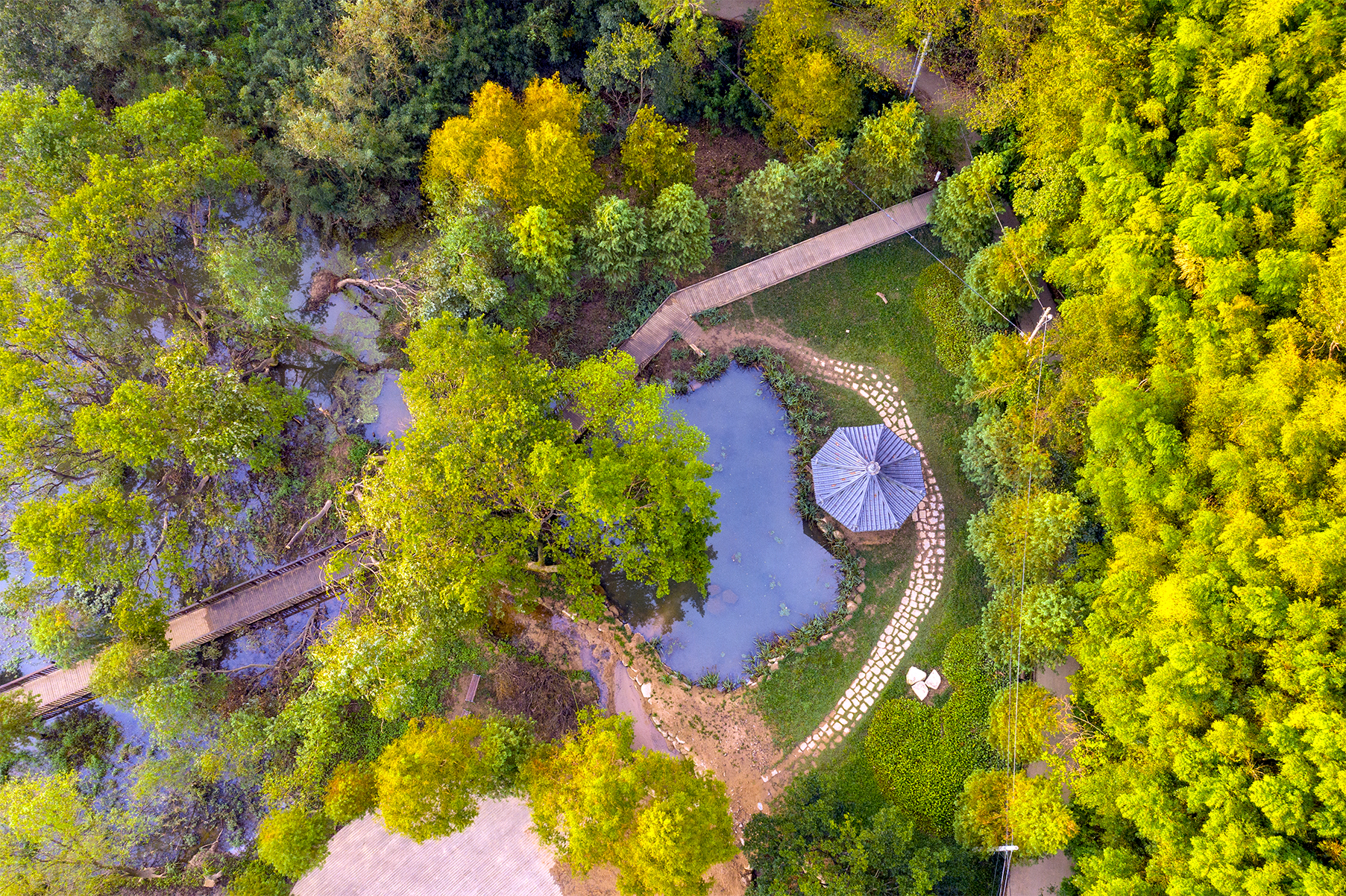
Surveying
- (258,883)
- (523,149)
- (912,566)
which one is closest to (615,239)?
(523,149)

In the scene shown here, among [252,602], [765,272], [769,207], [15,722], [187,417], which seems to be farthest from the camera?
[765,272]

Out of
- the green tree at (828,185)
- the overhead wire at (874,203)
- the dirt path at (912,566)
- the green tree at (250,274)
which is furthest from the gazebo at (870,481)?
the green tree at (250,274)

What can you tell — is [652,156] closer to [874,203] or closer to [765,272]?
[765,272]

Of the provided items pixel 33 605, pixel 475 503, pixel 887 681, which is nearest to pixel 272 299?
pixel 475 503

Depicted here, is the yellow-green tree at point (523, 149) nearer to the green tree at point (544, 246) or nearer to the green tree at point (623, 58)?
the green tree at point (544, 246)

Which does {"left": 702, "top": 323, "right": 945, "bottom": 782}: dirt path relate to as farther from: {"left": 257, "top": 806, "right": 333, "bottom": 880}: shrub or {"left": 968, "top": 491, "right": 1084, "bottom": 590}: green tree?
{"left": 257, "top": 806, "right": 333, "bottom": 880}: shrub

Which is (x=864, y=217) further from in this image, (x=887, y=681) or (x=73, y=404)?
(x=73, y=404)

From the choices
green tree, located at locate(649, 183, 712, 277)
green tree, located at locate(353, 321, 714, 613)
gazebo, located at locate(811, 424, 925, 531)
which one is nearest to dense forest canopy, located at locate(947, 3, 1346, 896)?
gazebo, located at locate(811, 424, 925, 531)
